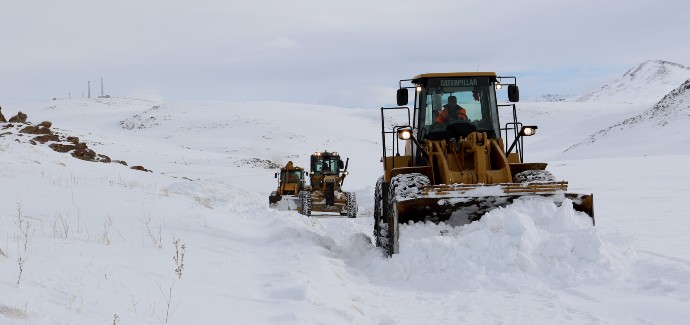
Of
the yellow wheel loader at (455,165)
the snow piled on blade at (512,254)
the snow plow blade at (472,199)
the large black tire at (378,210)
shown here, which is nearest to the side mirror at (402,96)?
the yellow wheel loader at (455,165)

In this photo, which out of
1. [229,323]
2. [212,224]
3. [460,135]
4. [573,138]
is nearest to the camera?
[229,323]

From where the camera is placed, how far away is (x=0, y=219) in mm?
6801

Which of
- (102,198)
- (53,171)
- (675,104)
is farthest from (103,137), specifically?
(675,104)

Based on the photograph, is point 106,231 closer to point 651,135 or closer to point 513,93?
point 513,93

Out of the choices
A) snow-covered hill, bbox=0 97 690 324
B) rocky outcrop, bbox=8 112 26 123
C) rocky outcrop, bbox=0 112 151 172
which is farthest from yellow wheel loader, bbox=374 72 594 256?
rocky outcrop, bbox=8 112 26 123

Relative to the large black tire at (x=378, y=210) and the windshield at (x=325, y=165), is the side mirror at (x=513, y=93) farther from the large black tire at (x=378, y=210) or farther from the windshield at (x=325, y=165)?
the windshield at (x=325, y=165)

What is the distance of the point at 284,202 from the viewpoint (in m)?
19.4

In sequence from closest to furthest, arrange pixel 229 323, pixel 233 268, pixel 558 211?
pixel 229 323
pixel 233 268
pixel 558 211

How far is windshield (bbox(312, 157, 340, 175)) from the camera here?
20781 millimetres

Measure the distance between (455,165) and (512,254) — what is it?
9.01ft

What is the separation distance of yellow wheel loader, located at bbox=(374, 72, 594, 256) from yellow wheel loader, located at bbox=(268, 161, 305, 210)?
8453 mm

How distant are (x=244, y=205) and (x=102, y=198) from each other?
Answer: 8.24m

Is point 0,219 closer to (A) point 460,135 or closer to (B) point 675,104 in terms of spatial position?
(A) point 460,135

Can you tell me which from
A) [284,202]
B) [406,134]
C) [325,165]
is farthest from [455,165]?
[325,165]
